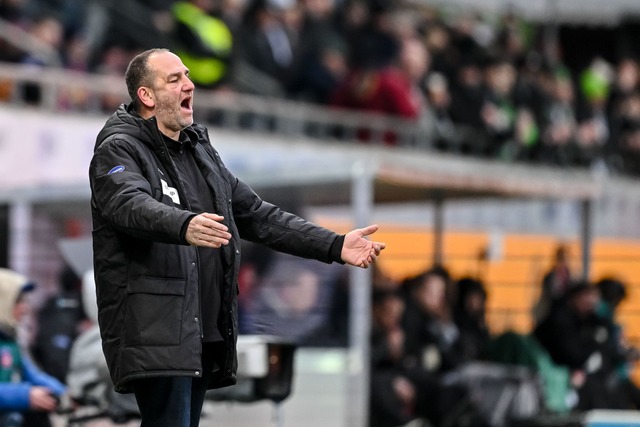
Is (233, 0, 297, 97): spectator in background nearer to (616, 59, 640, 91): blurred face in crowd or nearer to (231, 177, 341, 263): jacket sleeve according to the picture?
(616, 59, 640, 91): blurred face in crowd

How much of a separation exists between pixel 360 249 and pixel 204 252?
516 mm

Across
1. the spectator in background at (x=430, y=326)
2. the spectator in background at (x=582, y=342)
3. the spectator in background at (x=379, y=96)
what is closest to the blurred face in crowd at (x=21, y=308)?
the spectator in background at (x=430, y=326)

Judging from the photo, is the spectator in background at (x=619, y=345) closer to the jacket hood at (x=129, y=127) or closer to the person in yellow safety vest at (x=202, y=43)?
the person in yellow safety vest at (x=202, y=43)

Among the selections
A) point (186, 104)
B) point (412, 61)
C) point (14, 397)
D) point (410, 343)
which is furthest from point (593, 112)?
point (186, 104)

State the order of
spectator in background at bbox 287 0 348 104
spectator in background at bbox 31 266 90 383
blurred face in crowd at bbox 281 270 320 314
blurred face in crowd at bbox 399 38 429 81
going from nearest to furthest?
1. spectator in background at bbox 31 266 90 383
2. blurred face in crowd at bbox 281 270 320 314
3. spectator in background at bbox 287 0 348 104
4. blurred face in crowd at bbox 399 38 429 81

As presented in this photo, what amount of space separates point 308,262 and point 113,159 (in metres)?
5.95

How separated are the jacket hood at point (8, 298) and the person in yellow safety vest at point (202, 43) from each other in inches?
244

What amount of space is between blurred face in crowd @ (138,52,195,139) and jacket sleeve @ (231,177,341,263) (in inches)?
16.9

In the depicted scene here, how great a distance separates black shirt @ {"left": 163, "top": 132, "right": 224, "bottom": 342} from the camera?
563 centimetres

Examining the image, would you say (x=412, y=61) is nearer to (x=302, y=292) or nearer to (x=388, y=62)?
(x=388, y=62)

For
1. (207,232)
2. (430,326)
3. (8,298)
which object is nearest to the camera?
(207,232)

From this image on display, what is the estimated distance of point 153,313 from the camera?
5.45 meters

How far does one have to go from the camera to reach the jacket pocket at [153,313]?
544cm

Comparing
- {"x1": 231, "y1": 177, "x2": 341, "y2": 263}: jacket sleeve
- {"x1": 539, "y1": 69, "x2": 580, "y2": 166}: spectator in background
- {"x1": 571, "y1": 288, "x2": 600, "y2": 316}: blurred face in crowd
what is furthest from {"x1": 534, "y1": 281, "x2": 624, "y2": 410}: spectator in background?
{"x1": 231, "y1": 177, "x2": 341, "y2": 263}: jacket sleeve
